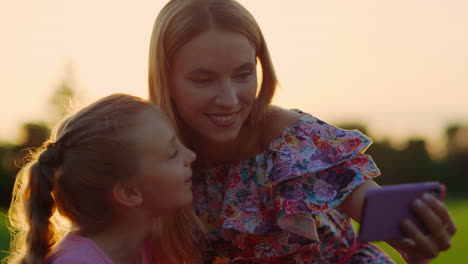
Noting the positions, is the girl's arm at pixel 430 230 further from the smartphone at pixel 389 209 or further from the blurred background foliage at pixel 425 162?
the blurred background foliage at pixel 425 162

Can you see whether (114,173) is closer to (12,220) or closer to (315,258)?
(12,220)

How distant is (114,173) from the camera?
→ 3115mm

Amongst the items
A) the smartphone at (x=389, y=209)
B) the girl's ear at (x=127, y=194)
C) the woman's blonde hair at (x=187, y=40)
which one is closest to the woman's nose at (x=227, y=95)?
the woman's blonde hair at (x=187, y=40)

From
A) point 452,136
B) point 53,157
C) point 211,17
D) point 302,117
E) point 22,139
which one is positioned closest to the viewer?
point 53,157

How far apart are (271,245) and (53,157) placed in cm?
123

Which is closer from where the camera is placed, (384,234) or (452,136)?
(384,234)

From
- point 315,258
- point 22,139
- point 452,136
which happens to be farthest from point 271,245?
point 452,136

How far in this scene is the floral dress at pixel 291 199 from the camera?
3.40 meters

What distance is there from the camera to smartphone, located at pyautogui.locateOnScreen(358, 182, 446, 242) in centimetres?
271

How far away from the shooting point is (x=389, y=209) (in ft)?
9.13

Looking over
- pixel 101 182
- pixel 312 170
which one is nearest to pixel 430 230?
pixel 312 170

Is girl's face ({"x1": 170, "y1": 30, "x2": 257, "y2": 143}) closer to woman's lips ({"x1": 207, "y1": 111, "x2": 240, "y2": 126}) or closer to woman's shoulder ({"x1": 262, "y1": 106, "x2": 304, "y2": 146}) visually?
woman's lips ({"x1": 207, "y1": 111, "x2": 240, "y2": 126})

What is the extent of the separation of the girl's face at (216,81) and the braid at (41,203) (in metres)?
0.73

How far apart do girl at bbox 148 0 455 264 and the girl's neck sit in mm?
447
